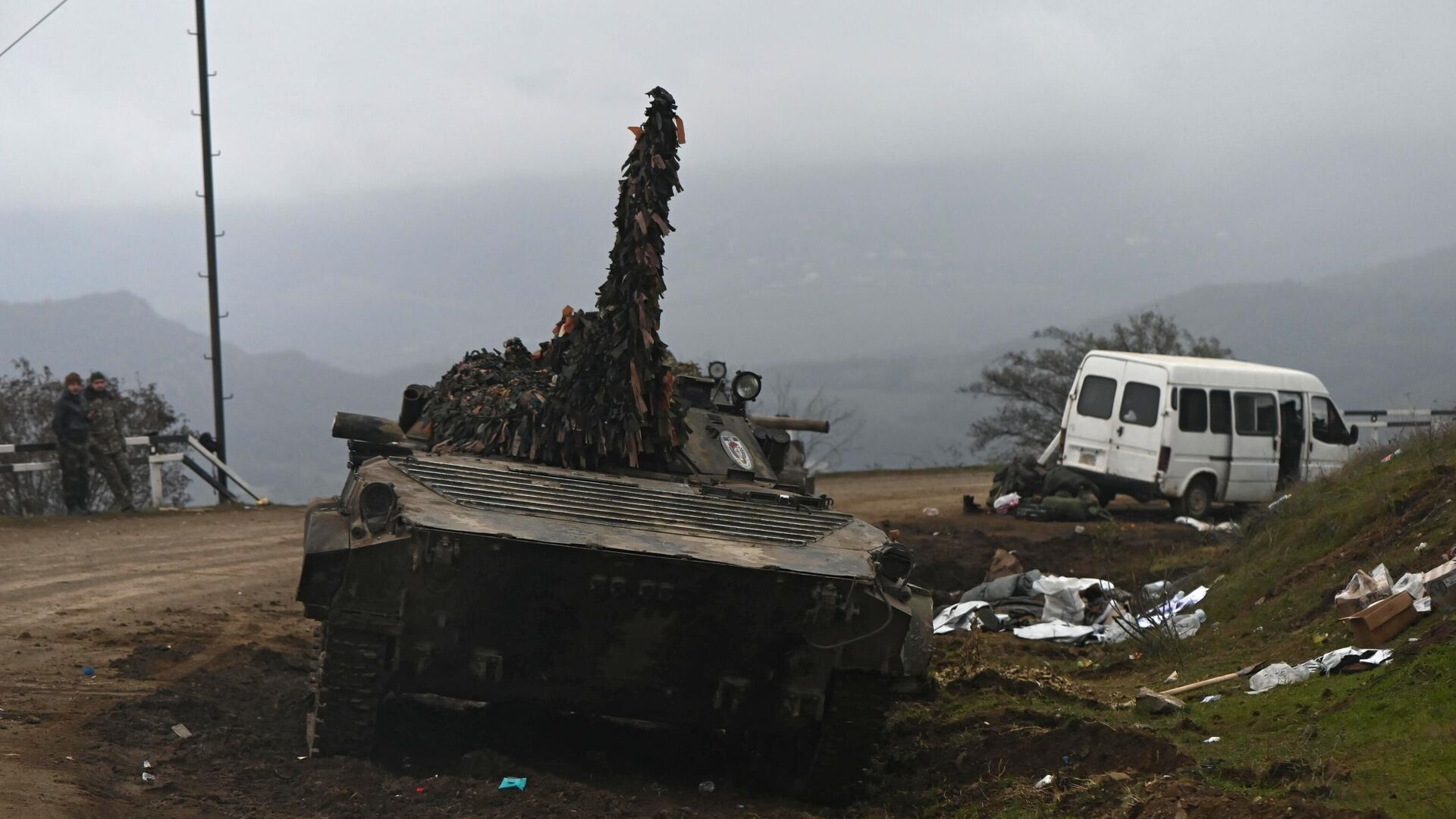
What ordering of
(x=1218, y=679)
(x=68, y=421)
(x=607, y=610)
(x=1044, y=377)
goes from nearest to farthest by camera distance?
(x=607, y=610), (x=1218, y=679), (x=68, y=421), (x=1044, y=377)

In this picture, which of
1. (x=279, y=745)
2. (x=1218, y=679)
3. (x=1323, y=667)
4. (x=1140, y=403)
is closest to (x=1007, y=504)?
(x=1140, y=403)

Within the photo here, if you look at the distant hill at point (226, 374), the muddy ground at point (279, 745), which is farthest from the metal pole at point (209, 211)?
the distant hill at point (226, 374)

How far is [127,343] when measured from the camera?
6890 inches

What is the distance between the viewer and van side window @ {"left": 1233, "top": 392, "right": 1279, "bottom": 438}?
2008 centimetres

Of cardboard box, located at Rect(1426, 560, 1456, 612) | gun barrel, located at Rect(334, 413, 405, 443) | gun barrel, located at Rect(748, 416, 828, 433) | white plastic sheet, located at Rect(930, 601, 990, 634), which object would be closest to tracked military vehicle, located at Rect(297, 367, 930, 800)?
gun barrel, located at Rect(334, 413, 405, 443)

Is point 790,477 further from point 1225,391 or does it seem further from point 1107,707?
point 1225,391

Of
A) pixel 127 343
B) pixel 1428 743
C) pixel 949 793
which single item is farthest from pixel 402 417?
pixel 127 343

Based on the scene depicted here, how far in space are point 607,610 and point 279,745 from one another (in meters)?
2.13

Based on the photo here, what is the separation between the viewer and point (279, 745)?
8.04 meters

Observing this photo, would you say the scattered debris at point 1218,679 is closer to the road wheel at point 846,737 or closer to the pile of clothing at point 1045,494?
the road wheel at point 846,737

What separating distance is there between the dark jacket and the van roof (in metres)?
12.2

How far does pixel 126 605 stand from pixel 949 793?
694cm

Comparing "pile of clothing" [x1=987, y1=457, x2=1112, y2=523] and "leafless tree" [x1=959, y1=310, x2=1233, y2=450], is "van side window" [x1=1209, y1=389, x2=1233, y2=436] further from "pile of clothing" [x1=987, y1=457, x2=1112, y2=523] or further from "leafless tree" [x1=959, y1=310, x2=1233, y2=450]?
"leafless tree" [x1=959, y1=310, x2=1233, y2=450]

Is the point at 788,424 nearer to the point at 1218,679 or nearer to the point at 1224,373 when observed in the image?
the point at 1218,679
